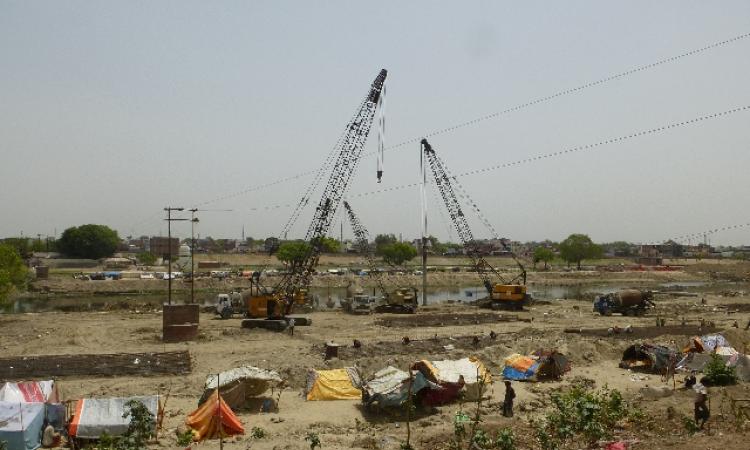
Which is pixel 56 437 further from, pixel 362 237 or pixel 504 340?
pixel 362 237

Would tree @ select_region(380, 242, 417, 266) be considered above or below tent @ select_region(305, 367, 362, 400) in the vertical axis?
above

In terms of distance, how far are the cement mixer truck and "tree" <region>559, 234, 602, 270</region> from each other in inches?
2955

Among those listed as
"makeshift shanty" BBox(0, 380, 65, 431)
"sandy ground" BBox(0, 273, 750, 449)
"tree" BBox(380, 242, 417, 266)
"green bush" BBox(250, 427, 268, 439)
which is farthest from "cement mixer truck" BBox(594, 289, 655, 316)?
"tree" BBox(380, 242, 417, 266)

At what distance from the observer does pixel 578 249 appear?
123 meters

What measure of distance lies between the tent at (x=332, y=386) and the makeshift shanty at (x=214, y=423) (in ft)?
13.7

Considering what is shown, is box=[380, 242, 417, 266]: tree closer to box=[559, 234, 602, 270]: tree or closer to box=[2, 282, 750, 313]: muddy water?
box=[2, 282, 750, 313]: muddy water

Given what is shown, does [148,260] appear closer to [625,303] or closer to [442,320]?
[442,320]

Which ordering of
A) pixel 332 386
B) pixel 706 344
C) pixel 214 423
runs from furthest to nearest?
pixel 706 344 < pixel 332 386 < pixel 214 423

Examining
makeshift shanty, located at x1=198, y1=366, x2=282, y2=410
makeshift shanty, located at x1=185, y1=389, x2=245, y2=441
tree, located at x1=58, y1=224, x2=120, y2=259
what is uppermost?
tree, located at x1=58, y1=224, x2=120, y2=259

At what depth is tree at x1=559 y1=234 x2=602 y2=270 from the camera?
12300cm

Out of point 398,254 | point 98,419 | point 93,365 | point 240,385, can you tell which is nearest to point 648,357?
point 240,385

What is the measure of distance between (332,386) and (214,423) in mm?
5288

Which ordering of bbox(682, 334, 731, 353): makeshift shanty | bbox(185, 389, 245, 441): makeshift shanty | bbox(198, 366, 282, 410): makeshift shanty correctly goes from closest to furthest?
bbox(185, 389, 245, 441): makeshift shanty < bbox(198, 366, 282, 410): makeshift shanty < bbox(682, 334, 731, 353): makeshift shanty

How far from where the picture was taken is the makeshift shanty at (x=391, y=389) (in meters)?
20.1
